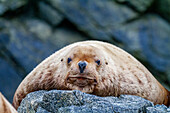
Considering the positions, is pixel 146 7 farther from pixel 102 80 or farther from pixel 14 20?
pixel 102 80

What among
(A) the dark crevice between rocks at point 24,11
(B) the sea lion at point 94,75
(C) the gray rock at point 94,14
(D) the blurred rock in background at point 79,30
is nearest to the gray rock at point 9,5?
(D) the blurred rock in background at point 79,30

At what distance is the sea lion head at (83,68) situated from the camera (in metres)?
6.20

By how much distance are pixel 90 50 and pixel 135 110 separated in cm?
175

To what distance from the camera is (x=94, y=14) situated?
44.2ft

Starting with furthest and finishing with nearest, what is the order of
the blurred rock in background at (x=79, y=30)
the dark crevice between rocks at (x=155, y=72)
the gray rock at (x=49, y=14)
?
the gray rock at (x=49, y=14), the blurred rock in background at (x=79, y=30), the dark crevice between rocks at (x=155, y=72)

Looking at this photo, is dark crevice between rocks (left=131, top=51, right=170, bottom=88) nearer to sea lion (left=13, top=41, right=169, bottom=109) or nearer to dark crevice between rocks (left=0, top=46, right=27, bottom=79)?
dark crevice between rocks (left=0, top=46, right=27, bottom=79)

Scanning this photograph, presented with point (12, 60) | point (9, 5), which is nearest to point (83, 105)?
point (12, 60)

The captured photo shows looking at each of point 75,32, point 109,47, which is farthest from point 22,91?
point 75,32

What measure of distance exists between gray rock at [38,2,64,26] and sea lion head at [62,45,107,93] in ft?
22.9

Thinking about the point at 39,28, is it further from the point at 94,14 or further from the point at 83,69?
the point at 83,69

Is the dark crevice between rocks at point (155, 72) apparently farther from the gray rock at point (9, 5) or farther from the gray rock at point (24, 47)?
the gray rock at point (9, 5)

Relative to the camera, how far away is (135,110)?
5.35m

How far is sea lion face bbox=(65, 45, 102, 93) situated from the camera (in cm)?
620

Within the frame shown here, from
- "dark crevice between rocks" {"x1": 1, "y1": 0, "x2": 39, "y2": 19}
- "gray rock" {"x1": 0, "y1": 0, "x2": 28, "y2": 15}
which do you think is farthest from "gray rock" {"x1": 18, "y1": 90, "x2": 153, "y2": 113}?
"dark crevice between rocks" {"x1": 1, "y1": 0, "x2": 39, "y2": 19}
